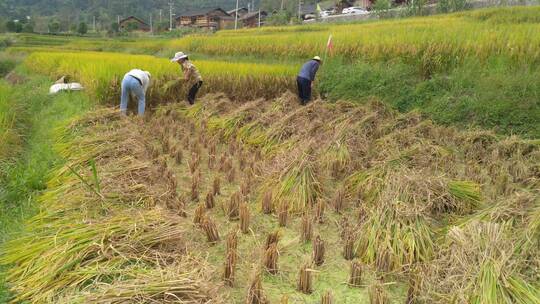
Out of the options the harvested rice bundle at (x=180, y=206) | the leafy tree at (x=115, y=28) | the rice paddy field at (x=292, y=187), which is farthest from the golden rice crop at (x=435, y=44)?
the leafy tree at (x=115, y=28)

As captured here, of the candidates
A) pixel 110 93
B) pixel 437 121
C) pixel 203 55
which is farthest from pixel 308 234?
pixel 203 55

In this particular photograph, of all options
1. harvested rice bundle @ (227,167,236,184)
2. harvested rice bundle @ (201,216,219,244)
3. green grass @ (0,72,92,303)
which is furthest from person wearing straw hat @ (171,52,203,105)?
harvested rice bundle @ (201,216,219,244)

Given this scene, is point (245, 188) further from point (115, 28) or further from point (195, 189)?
point (115, 28)

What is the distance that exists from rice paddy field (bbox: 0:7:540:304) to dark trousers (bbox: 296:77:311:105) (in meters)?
0.42

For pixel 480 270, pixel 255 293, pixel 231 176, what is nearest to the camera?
pixel 480 270

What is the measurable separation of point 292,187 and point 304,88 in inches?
153

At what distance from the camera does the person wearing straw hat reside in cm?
750

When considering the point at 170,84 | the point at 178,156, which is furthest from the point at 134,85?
the point at 178,156

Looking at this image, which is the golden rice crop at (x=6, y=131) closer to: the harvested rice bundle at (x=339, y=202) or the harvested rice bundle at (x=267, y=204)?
the harvested rice bundle at (x=267, y=204)

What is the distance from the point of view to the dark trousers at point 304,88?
7.50 metres

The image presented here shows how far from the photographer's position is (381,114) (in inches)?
264

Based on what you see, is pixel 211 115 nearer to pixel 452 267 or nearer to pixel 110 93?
pixel 110 93

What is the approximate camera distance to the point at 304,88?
756cm

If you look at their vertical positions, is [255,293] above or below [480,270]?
below
